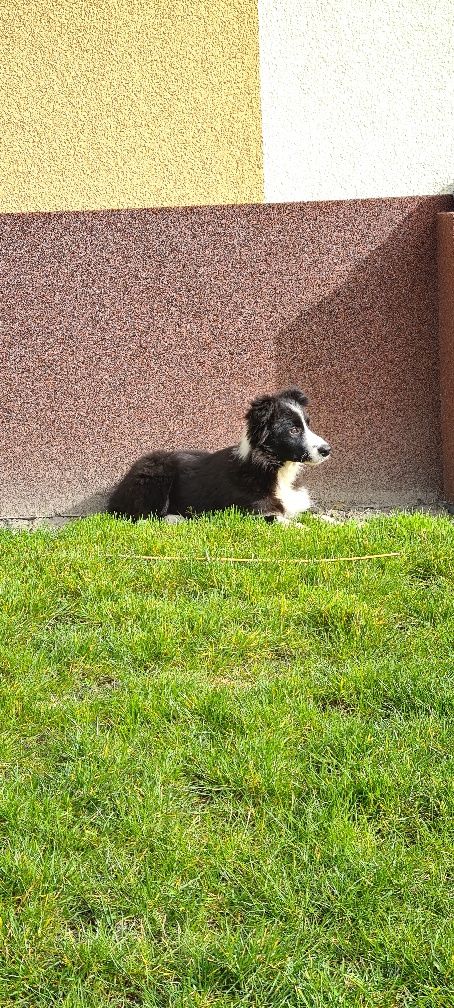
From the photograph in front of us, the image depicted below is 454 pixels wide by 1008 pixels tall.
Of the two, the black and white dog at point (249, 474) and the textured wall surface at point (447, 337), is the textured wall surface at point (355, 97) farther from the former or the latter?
the black and white dog at point (249, 474)

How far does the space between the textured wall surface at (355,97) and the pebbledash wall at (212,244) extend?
0.01m

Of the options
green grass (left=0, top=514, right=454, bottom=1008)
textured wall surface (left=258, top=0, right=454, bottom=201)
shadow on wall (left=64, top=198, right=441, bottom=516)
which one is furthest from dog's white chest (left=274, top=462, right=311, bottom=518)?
textured wall surface (left=258, top=0, right=454, bottom=201)

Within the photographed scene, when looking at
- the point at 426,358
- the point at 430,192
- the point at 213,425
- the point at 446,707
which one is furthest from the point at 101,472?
the point at 446,707

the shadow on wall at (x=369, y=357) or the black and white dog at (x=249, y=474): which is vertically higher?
the shadow on wall at (x=369, y=357)

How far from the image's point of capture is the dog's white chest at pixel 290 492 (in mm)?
5910

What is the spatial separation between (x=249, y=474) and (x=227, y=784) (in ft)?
10.1

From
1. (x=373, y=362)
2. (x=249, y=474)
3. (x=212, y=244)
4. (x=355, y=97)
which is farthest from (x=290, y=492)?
(x=355, y=97)

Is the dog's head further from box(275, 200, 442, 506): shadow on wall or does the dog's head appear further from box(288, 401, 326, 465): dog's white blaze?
box(275, 200, 442, 506): shadow on wall

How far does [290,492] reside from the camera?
6.02 metres

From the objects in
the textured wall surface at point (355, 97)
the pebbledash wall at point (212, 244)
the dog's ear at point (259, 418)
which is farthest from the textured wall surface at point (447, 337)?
the dog's ear at point (259, 418)

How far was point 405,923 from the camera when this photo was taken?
2354 mm

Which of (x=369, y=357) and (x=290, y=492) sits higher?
(x=369, y=357)

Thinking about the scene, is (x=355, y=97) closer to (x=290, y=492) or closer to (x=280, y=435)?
(x=280, y=435)

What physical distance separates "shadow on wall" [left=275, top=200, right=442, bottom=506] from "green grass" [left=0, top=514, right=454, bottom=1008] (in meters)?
2.23
